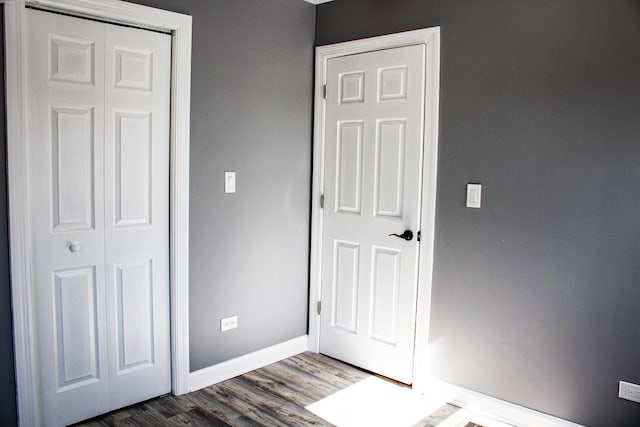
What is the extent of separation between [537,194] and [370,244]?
3.48 feet

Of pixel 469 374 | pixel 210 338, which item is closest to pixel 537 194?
pixel 469 374

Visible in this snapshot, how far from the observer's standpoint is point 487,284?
279 centimetres

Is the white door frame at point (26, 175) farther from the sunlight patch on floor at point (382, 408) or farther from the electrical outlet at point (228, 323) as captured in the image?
the sunlight patch on floor at point (382, 408)

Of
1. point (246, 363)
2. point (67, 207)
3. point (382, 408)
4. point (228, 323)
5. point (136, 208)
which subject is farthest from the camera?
point (246, 363)

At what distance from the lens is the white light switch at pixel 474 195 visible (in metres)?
2.80

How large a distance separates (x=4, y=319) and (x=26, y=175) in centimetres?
65

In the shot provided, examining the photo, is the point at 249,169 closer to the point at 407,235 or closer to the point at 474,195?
the point at 407,235

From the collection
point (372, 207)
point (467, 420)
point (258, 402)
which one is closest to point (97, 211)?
point (258, 402)

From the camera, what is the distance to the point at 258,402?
2.93 metres

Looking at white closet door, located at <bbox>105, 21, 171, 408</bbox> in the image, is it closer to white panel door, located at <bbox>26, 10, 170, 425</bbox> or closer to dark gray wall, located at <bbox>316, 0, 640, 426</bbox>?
white panel door, located at <bbox>26, 10, 170, 425</bbox>

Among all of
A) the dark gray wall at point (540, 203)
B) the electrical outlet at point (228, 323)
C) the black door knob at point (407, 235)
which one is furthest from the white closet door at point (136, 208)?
the dark gray wall at point (540, 203)

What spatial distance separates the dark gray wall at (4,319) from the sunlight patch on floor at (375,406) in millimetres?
1442

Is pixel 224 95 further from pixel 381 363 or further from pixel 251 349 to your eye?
pixel 381 363

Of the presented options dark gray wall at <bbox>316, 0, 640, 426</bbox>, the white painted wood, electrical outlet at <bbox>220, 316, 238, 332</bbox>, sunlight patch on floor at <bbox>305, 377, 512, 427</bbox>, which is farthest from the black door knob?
the white painted wood
